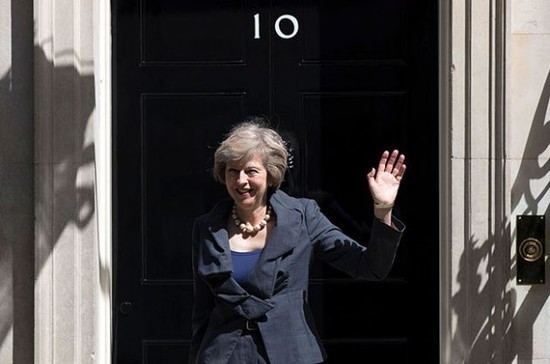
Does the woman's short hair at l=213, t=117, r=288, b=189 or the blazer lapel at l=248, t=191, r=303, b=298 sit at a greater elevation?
the woman's short hair at l=213, t=117, r=288, b=189

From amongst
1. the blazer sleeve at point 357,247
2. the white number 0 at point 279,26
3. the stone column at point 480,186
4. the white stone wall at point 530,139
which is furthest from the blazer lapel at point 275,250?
the white number 0 at point 279,26

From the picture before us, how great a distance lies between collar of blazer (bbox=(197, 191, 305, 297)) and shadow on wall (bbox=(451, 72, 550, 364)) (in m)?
1.19

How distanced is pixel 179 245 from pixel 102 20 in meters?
1.20

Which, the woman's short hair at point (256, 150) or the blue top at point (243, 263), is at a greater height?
the woman's short hair at point (256, 150)

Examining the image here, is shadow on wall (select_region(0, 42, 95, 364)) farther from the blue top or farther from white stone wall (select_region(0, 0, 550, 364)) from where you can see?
the blue top

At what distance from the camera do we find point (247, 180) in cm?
588

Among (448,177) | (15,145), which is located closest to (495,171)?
(448,177)

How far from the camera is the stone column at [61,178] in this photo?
22.0ft

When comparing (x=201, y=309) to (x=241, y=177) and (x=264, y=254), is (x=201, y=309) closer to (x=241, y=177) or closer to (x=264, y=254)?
(x=264, y=254)

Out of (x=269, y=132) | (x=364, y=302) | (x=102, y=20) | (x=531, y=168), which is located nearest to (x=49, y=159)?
(x=102, y=20)

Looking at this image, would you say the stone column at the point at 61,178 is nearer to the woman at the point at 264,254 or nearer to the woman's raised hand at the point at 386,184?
the woman at the point at 264,254

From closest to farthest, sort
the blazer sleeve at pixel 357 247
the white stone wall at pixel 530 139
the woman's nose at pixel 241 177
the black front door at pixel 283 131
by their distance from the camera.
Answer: the blazer sleeve at pixel 357 247, the woman's nose at pixel 241 177, the white stone wall at pixel 530 139, the black front door at pixel 283 131

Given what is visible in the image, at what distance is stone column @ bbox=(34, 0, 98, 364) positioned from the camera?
22.0 ft

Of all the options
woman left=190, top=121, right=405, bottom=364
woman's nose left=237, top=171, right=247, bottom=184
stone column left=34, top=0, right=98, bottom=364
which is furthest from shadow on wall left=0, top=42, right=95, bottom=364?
woman's nose left=237, top=171, right=247, bottom=184
